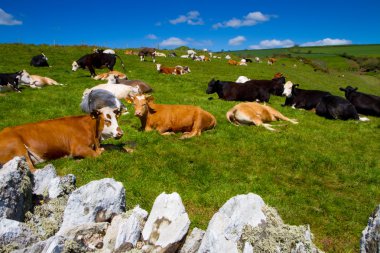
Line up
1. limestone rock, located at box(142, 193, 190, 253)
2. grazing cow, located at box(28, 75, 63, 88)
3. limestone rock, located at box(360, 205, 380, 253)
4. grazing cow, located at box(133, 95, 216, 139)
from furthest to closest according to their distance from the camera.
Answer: grazing cow, located at box(28, 75, 63, 88) → grazing cow, located at box(133, 95, 216, 139) → limestone rock, located at box(142, 193, 190, 253) → limestone rock, located at box(360, 205, 380, 253)

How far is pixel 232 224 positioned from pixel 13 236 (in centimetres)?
314

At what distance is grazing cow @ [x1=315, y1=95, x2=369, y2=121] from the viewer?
708 inches

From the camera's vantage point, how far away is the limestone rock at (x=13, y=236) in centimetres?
531

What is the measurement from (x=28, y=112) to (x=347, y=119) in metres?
14.5

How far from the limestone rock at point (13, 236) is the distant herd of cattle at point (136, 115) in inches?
162

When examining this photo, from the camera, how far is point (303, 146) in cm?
1303

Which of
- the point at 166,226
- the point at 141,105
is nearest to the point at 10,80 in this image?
the point at 141,105

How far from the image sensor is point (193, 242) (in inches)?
224

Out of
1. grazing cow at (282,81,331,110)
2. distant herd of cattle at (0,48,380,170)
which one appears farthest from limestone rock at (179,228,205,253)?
grazing cow at (282,81,331,110)

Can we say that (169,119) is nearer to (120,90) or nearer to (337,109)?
(120,90)

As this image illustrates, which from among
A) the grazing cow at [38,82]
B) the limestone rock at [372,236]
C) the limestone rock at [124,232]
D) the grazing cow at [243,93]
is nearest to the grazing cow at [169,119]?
the grazing cow at [243,93]

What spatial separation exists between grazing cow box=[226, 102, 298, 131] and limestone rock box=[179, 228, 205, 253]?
9667 mm

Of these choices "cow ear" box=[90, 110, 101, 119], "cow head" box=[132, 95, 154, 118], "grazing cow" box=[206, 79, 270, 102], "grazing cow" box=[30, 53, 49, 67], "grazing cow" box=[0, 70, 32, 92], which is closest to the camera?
"cow ear" box=[90, 110, 101, 119]

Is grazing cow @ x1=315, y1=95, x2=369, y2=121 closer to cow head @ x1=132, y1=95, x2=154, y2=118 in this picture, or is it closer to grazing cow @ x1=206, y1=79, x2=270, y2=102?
grazing cow @ x1=206, y1=79, x2=270, y2=102
